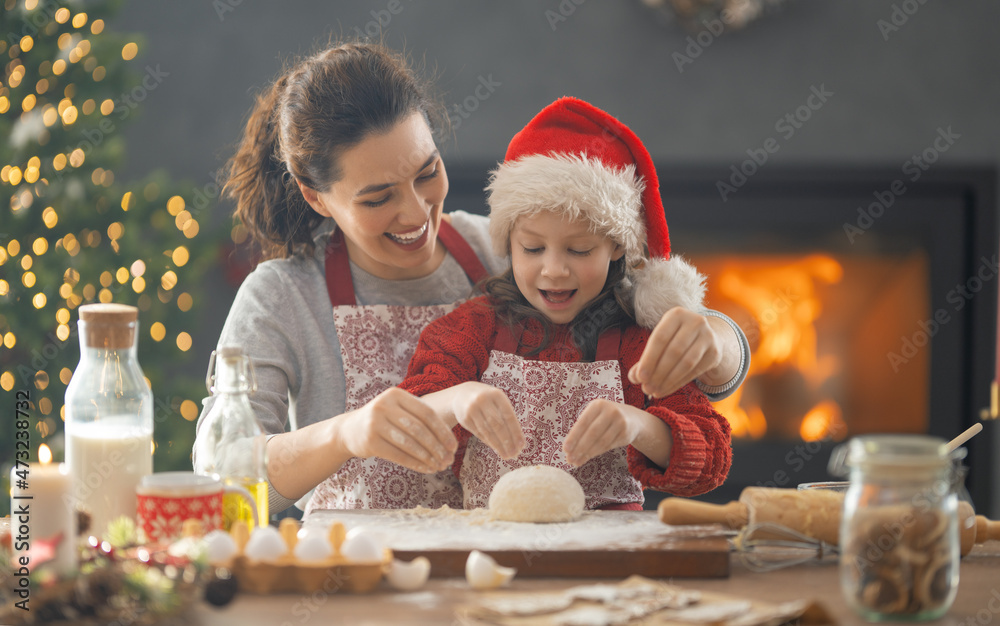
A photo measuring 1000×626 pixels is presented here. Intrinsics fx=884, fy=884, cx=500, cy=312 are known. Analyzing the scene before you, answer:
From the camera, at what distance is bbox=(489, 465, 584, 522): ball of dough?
107cm

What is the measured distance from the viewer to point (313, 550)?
843 millimetres

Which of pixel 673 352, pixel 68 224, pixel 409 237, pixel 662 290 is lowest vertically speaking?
pixel 673 352

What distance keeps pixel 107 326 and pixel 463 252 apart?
2.82ft

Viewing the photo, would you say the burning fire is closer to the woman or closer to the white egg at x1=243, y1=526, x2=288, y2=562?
the woman

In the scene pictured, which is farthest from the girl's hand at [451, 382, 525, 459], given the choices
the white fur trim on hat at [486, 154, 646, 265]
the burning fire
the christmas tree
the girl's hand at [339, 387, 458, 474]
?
the burning fire

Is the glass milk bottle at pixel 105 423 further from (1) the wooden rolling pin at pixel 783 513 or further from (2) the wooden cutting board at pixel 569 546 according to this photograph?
(1) the wooden rolling pin at pixel 783 513

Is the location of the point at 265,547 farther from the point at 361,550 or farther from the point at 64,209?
the point at 64,209

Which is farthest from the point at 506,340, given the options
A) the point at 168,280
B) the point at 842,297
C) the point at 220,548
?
the point at 842,297

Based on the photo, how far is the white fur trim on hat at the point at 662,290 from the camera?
4.53ft

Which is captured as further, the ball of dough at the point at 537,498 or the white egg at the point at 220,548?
the ball of dough at the point at 537,498

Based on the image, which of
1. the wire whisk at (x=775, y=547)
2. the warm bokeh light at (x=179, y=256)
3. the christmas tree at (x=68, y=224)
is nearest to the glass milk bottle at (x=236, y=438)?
the wire whisk at (x=775, y=547)

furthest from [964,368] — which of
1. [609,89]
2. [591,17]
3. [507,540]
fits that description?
[507,540]

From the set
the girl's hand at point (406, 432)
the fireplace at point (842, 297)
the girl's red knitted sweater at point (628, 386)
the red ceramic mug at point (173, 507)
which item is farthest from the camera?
the fireplace at point (842, 297)

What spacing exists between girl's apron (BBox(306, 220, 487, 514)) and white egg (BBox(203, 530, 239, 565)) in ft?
2.06
